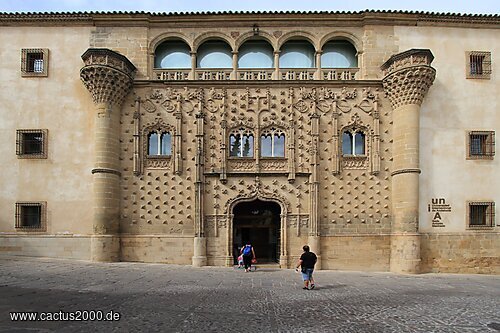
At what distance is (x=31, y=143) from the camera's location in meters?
21.4

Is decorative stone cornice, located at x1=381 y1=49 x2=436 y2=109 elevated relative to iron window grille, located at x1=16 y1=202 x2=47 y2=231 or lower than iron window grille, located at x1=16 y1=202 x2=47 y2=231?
elevated

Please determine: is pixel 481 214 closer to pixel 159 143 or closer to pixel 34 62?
pixel 159 143

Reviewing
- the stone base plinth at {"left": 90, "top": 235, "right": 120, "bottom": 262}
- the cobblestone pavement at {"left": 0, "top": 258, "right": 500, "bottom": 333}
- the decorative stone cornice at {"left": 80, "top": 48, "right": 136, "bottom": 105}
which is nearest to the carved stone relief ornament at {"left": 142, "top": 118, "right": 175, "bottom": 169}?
the decorative stone cornice at {"left": 80, "top": 48, "right": 136, "bottom": 105}

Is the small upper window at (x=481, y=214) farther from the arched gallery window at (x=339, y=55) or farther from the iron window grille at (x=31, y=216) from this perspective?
the iron window grille at (x=31, y=216)

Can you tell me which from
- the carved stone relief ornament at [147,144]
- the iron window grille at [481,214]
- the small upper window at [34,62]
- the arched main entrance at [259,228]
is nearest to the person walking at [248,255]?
the arched main entrance at [259,228]

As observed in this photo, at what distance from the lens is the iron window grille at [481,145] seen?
69.5 feet

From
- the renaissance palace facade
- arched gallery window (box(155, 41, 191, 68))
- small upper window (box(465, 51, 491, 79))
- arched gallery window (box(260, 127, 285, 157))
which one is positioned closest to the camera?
the renaissance palace facade

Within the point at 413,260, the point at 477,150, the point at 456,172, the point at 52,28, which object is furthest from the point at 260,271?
the point at 52,28

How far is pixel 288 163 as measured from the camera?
69.5ft

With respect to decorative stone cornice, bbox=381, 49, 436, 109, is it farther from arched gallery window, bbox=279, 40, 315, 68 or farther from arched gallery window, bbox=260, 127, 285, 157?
arched gallery window, bbox=260, 127, 285, 157

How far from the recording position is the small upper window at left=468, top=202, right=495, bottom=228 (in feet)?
68.5

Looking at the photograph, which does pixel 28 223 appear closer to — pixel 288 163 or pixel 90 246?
pixel 90 246

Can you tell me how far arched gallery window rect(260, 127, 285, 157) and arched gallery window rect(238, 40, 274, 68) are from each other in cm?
350

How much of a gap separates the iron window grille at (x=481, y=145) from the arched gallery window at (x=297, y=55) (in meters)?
8.48
